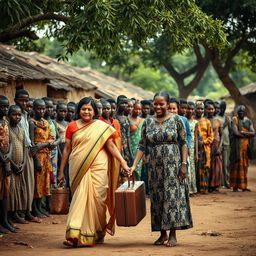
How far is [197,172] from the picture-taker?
593 inches

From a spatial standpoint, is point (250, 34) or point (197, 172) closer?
point (197, 172)

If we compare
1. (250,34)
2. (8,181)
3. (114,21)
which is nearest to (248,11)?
(250,34)

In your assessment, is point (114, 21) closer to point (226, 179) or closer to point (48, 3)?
point (48, 3)

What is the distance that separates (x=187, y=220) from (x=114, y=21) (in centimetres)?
532

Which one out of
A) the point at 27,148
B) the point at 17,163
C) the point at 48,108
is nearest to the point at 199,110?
the point at 48,108

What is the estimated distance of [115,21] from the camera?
12242 millimetres

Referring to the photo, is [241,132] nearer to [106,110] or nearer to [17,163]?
[106,110]

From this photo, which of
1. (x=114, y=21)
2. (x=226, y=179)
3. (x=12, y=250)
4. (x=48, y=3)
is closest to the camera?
(x=12, y=250)

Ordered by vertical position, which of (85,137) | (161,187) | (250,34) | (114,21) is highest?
(250,34)

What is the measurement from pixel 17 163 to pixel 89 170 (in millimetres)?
1818

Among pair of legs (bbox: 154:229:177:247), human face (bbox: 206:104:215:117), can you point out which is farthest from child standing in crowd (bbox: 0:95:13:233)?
human face (bbox: 206:104:215:117)

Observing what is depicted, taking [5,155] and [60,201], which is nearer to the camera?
[5,155]

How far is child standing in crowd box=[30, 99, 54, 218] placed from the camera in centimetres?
1055

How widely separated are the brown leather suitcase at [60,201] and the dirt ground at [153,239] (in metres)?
0.18
